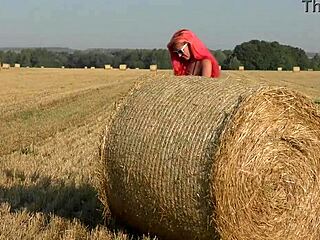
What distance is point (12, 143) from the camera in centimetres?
1058

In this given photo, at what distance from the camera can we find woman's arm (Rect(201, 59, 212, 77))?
5910 millimetres

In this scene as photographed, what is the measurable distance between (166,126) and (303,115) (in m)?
1.15

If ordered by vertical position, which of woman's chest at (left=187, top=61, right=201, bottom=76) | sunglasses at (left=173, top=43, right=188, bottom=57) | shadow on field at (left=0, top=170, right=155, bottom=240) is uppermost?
sunglasses at (left=173, top=43, right=188, bottom=57)

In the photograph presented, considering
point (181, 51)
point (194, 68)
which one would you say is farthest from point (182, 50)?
point (194, 68)

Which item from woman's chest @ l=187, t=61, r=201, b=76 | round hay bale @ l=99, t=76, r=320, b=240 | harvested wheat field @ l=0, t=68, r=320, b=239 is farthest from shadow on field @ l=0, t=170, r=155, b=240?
woman's chest @ l=187, t=61, r=201, b=76

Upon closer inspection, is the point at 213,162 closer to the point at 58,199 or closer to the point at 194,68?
the point at 194,68

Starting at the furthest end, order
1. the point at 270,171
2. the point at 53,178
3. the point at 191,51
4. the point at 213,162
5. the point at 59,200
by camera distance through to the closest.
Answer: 1. the point at 53,178
2. the point at 59,200
3. the point at 191,51
4. the point at 270,171
5. the point at 213,162

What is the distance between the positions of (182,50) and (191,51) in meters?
0.09

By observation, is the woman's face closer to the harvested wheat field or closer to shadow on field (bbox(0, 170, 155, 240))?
the harvested wheat field

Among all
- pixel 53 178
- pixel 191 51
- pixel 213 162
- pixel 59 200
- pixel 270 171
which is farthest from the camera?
pixel 53 178

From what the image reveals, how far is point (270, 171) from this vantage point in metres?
5.01

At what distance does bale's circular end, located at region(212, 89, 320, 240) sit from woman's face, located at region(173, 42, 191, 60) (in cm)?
122

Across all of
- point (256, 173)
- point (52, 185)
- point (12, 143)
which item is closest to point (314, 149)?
point (256, 173)

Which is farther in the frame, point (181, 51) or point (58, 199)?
point (58, 199)
